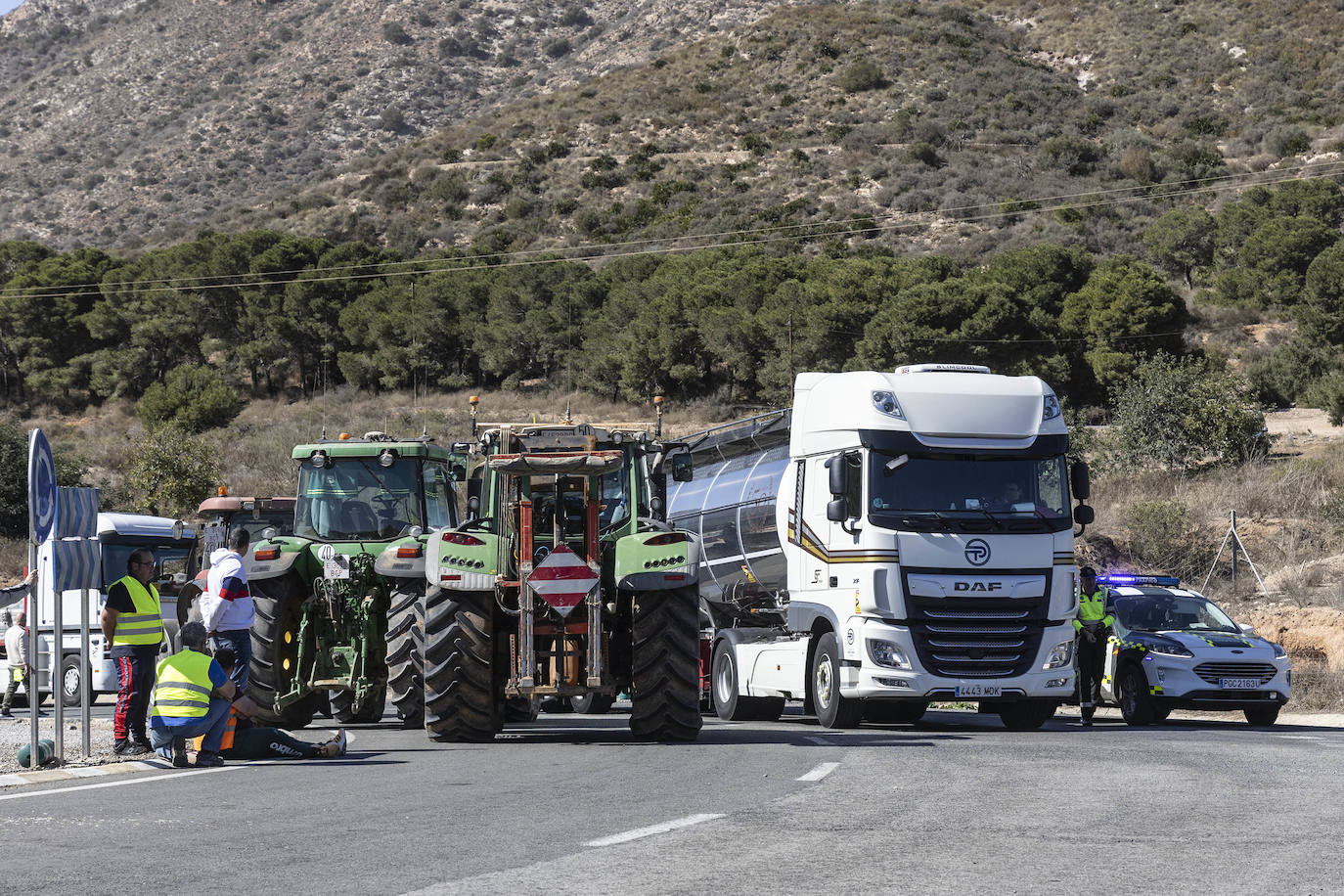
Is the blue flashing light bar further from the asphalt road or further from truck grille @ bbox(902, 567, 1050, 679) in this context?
the asphalt road

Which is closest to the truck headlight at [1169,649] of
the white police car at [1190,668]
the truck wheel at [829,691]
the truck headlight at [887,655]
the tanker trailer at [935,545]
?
the white police car at [1190,668]

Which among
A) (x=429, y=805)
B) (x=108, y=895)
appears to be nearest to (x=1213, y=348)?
(x=429, y=805)

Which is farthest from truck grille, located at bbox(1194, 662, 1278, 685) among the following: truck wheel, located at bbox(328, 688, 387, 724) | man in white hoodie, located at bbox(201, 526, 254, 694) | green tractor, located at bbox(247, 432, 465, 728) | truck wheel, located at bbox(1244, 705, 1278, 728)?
man in white hoodie, located at bbox(201, 526, 254, 694)

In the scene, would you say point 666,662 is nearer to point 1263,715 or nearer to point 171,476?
point 1263,715

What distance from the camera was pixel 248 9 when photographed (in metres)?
149

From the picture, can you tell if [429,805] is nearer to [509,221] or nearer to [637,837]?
[637,837]

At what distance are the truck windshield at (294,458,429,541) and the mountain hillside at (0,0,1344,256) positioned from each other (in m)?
54.4

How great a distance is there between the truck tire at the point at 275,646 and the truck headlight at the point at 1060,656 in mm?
8210

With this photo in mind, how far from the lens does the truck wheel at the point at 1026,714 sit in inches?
706

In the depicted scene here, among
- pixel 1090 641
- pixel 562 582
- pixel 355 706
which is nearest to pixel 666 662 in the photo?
Answer: pixel 562 582

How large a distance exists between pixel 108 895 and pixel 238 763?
21.5 ft

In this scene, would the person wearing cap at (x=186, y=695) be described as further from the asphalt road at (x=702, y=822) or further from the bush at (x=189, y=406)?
the bush at (x=189, y=406)

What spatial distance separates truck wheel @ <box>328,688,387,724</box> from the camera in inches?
688

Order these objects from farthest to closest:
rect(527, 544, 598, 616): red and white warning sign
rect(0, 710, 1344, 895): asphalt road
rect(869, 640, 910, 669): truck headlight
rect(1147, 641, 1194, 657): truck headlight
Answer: rect(1147, 641, 1194, 657): truck headlight, rect(869, 640, 910, 669): truck headlight, rect(527, 544, 598, 616): red and white warning sign, rect(0, 710, 1344, 895): asphalt road
